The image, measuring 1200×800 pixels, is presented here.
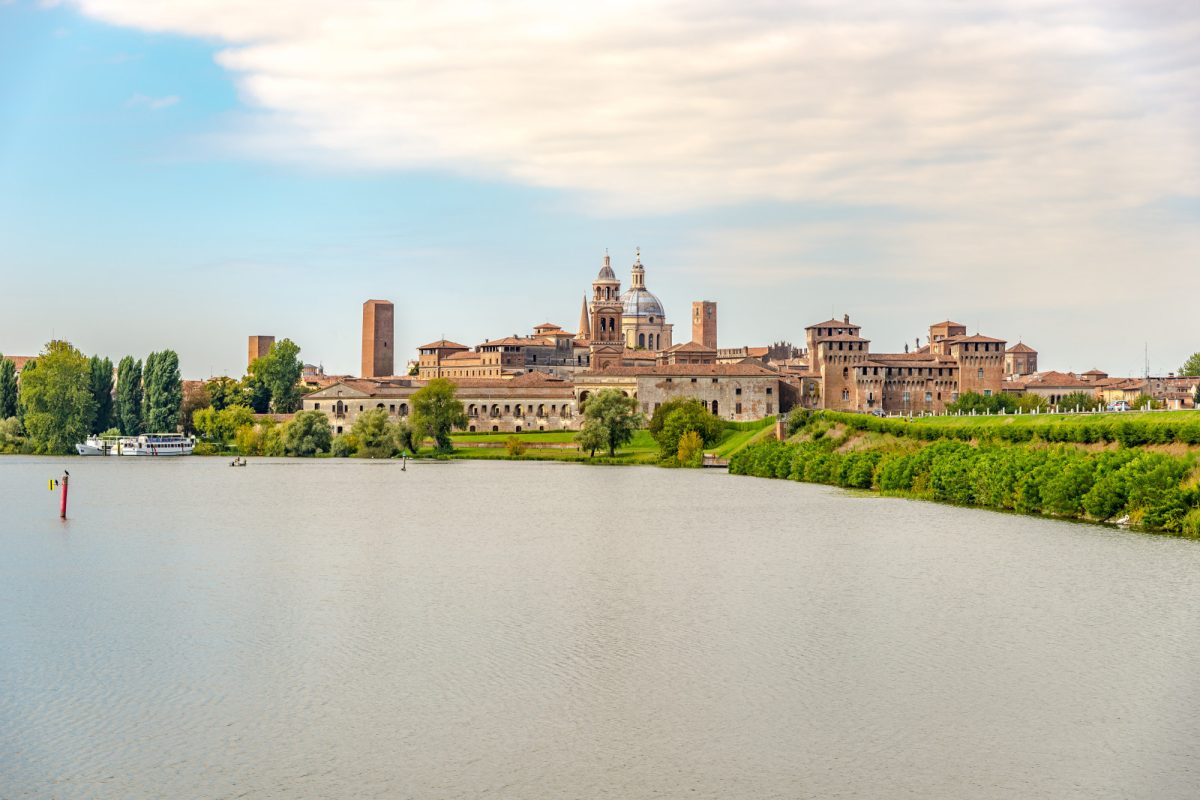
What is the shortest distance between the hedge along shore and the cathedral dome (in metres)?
71.6

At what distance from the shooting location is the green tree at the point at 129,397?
227ft

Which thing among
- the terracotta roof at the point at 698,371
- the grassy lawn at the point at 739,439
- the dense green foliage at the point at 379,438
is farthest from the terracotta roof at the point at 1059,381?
the dense green foliage at the point at 379,438

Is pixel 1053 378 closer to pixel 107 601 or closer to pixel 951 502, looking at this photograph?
pixel 951 502

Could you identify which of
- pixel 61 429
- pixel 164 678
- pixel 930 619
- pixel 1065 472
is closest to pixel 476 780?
pixel 164 678

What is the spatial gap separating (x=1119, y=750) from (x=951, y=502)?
22.0 m

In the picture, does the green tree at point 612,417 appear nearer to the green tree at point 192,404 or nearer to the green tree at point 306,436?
the green tree at point 306,436

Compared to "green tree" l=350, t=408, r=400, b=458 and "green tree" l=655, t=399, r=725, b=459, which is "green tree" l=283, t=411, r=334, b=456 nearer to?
"green tree" l=350, t=408, r=400, b=458

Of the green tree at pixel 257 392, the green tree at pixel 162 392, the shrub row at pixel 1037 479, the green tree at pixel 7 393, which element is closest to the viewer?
the shrub row at pixel 1037 479

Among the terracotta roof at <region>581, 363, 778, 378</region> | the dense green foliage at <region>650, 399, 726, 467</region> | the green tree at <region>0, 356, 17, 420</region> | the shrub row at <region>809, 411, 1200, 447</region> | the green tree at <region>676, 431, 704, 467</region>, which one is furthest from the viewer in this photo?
the terracotta roof at <region>581, 363, 778, 378</region>

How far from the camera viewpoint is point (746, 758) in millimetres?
11547

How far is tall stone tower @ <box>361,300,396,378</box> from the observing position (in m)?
107

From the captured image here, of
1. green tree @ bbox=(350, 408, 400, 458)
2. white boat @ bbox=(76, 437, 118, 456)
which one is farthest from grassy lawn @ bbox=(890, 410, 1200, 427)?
white boat @ bbox=(76, 437, 118, 456)

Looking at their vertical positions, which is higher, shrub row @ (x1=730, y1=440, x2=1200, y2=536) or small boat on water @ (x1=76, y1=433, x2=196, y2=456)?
small boat on water @ (x1=76, y1=433, x2=196, y2=456)

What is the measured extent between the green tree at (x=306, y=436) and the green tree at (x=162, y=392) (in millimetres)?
7174
